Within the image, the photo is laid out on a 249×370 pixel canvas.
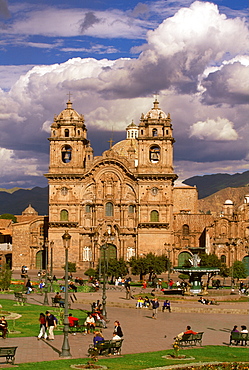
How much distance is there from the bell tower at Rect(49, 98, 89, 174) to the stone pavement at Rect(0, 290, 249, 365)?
1232 inches

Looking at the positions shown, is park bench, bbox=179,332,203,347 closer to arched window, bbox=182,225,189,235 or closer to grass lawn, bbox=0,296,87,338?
grass lawn, bbox=0,296,87,338

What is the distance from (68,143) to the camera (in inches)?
3209

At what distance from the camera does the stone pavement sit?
2605 centimetres

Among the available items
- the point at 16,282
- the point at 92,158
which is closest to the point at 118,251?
the point at 92,158

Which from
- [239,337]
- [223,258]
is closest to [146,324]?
[239,337]

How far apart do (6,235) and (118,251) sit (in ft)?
80.5

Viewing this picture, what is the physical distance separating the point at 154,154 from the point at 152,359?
63.8 meters

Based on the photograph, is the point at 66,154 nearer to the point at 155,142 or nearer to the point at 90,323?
the point at 155,142

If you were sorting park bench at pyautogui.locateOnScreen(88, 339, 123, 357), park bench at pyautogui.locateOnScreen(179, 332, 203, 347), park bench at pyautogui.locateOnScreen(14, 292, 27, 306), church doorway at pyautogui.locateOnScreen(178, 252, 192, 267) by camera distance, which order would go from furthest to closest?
church doorway at pyautogui.locateOnScreen(178, 252, 192, 267) < park bench at pyautogui.locateOnScreen(14, 292, 27, 306) < park bench at pyautogui.locateOnScreen(179, 332, 203, 347) < park bench at pyautogui.locateOnScreen(88, 339, 123, 357)

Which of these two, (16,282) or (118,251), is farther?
(118,251)

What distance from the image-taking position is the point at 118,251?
79.4 metres

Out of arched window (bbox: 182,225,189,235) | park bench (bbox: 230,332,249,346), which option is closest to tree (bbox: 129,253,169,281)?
arched window (bbox: 182,225,189,235)

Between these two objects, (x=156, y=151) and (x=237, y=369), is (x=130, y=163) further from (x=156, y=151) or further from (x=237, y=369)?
(x=237, y=369)

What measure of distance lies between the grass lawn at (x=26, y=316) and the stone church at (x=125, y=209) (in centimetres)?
3653
